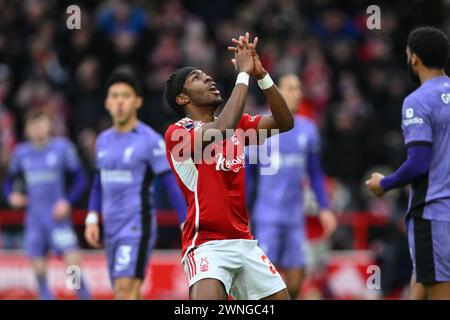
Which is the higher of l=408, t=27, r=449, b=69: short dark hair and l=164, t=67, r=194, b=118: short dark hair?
l=408, t=27, r=449, b=69: short dark hair

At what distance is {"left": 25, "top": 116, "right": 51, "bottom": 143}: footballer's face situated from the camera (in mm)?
13500

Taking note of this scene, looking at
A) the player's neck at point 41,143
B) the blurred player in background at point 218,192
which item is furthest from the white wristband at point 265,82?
the player's neck at point 41,143

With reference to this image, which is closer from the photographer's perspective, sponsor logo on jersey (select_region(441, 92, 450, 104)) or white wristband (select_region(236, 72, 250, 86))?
white wristband (select_region(236, 72, 250, 86))

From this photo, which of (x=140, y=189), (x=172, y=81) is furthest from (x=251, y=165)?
(x=172, y=81)

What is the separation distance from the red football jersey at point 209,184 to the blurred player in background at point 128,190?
2.09m

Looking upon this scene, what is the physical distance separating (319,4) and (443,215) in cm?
1252

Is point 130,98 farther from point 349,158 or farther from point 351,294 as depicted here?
point 349,158

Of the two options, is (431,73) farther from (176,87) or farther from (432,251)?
(176,87)

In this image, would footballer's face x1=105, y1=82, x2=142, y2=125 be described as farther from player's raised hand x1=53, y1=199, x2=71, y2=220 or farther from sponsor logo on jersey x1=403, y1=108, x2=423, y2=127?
player's raised hand x1=53, y1=199, x2=71, y2=220

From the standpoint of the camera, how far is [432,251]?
7246mm

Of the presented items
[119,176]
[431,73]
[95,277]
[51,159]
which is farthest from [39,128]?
[431,73]

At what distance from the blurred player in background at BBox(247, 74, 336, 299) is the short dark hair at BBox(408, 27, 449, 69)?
13.4 ft

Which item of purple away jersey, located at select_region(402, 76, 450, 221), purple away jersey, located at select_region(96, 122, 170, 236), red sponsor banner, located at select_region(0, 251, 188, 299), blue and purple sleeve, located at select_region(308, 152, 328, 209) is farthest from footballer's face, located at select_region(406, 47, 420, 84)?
red sponsor banner, located at select_region(0, 251, 188, 299)

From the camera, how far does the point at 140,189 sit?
369 inches
